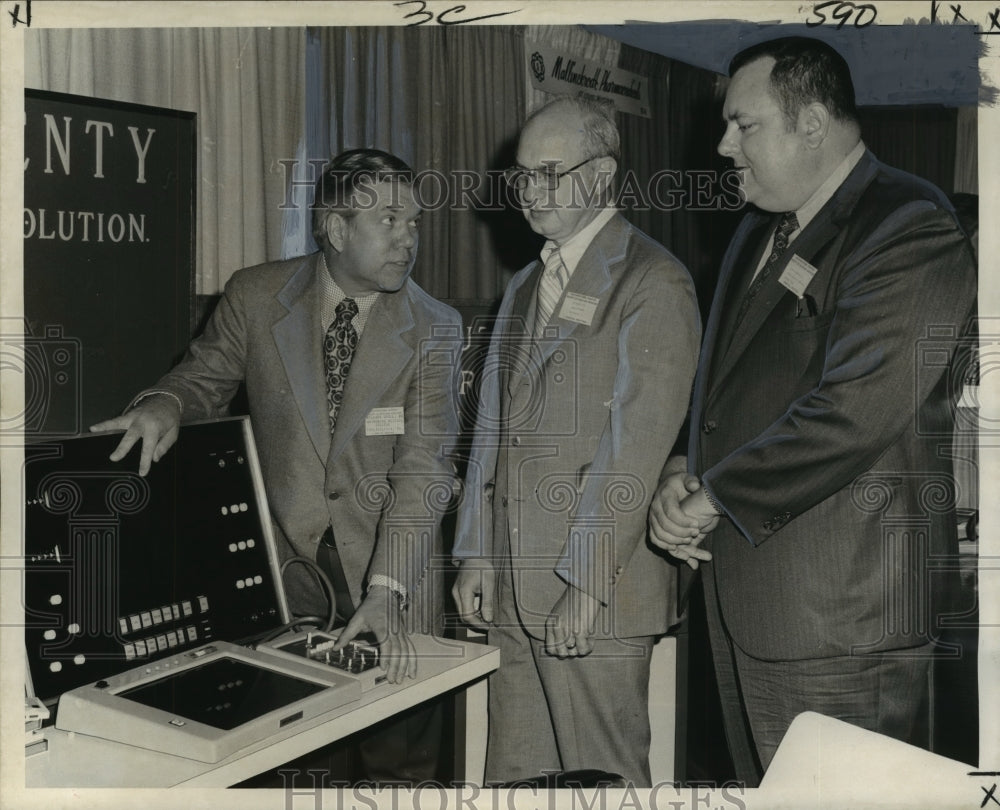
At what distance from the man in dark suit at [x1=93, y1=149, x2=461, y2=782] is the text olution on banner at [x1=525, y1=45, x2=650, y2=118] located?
1.34ft

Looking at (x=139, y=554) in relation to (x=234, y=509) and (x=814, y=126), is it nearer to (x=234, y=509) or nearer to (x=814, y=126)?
(x=234, y=509)

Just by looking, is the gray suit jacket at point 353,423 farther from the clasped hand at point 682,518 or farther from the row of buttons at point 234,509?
the clasped hand at point 682,518

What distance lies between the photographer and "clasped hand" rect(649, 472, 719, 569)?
2127 millimetres

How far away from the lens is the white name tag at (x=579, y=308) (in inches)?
85.0

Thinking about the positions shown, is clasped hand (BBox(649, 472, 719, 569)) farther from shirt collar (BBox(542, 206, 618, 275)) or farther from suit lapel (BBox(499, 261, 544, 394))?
shirt collar (BBox(542, 206, 618, 275))

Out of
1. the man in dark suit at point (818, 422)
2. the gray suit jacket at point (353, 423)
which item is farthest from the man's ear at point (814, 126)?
the gray suit jacket at point (353, 423)

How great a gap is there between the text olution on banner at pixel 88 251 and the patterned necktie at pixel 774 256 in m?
1.41

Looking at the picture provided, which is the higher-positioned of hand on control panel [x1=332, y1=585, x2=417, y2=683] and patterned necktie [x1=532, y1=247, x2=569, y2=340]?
patterned necktie [x1=532, y1=247, x2=569, y2=340]

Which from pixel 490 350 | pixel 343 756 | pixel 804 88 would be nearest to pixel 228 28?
pixel 490 350

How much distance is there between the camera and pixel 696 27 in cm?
227

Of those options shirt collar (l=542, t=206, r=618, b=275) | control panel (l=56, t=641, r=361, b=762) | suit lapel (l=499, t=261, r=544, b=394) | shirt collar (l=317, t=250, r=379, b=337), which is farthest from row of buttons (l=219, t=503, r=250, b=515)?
shirt collar (l=542, t=206, r=618, b=275)

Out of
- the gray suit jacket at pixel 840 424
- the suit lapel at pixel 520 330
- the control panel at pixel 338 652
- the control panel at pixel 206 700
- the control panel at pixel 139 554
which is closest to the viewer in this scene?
the control panel at pixel 206 700

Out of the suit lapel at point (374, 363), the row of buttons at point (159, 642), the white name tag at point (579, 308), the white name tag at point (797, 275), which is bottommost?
the row of buttons at point (159, 642)

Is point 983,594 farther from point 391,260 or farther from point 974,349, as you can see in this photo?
point 391,260
